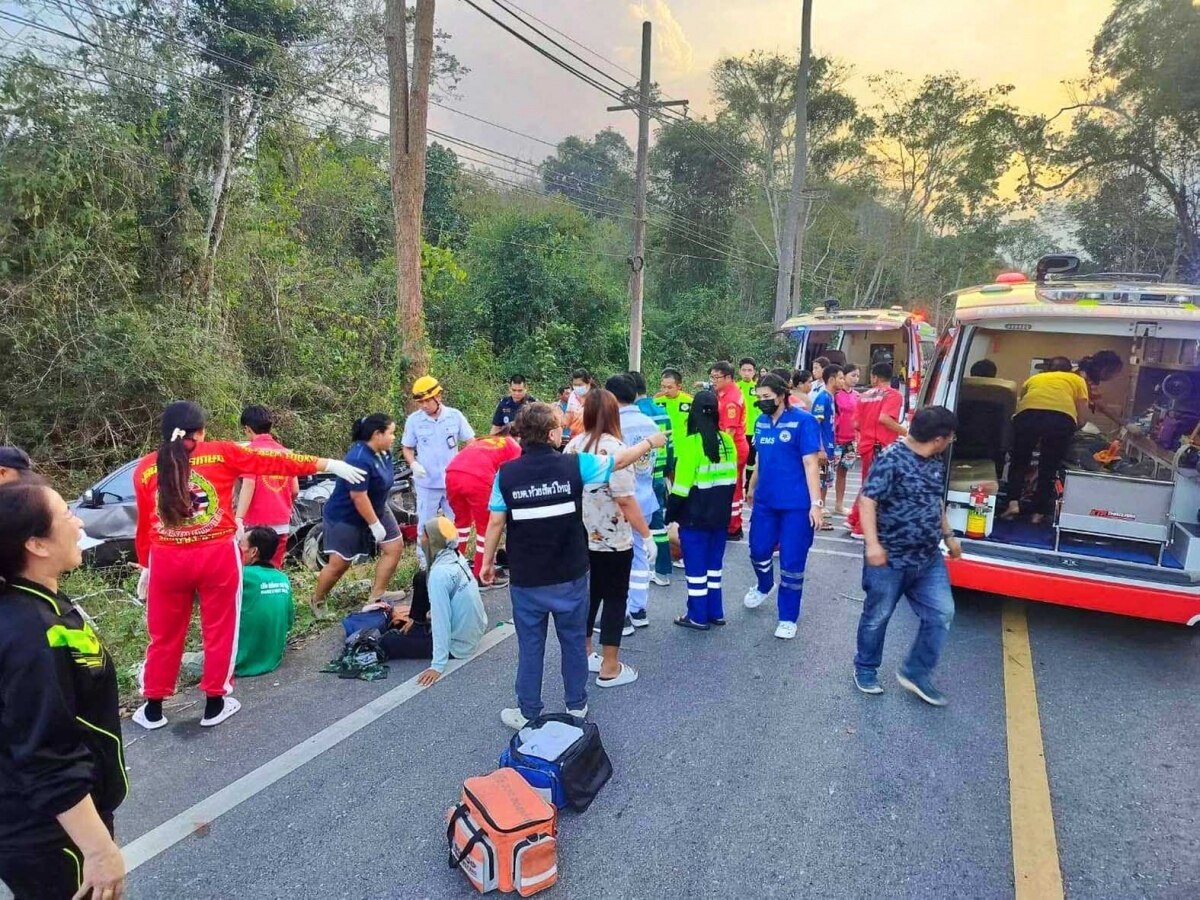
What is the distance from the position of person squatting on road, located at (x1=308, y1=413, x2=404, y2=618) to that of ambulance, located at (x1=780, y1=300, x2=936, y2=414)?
8.12 m

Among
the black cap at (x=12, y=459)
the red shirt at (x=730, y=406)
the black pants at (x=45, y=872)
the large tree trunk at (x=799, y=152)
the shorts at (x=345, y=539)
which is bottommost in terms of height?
the shorts at (x=345, y=539)

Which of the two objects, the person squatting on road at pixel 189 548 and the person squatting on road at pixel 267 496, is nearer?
the person squatting on road at pixel 189 548

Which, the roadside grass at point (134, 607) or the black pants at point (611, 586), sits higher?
the black pants at point (611, 586)

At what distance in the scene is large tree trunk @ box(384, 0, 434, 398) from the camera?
8938mm

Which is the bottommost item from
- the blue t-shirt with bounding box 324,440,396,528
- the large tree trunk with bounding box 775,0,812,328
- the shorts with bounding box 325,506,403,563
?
the shorts with bounding box 325,506,403,563

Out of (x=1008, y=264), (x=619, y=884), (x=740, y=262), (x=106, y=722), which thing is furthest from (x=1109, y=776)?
(x=1008, y=264)

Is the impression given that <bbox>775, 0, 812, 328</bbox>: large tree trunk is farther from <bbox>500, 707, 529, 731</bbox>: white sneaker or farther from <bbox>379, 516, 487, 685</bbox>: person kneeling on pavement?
<bbox>500, 707, 529, 731</bbox>: white sneaker

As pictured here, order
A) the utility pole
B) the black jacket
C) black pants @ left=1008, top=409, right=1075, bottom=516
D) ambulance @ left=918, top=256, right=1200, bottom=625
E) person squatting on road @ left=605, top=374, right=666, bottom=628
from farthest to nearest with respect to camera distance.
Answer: the utility pole
black pants @ left=1008, top=409, right=1075, bottom=516
person squatting on road @ left=605, top=374, right=666, bottom=628
ambulance @ left=918, top=256, right=1200, bottom=625
the black jacket

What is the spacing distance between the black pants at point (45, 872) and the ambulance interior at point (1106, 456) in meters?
5.38

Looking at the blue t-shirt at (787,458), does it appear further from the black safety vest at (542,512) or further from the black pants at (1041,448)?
the black pants at (1041,448)

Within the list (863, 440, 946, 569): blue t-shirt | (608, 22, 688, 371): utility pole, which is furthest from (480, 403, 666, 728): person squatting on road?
(608, 22, 688, 371): utility pole

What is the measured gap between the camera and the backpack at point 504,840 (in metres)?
2.61

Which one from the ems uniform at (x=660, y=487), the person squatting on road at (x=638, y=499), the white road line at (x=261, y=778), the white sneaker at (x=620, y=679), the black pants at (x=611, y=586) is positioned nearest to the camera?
the white road line at (x=261, y=778)

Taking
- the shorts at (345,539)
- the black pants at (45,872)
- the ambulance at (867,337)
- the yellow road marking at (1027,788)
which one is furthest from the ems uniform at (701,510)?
the ambulance at (867,337)
